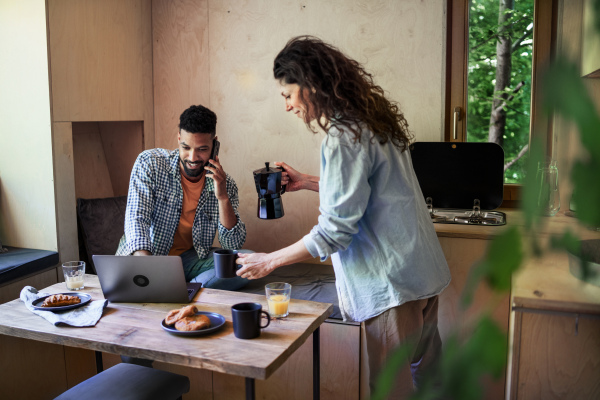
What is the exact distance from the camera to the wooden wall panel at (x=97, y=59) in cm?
276

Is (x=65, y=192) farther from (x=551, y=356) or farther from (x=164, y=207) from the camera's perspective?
(x=551, y=356)

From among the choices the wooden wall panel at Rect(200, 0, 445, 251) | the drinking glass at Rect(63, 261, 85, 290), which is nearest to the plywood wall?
the wooden wall panel at Rect(200, 0, 445, 251)

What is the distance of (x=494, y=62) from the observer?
281cm

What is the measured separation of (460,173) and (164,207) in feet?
4.30

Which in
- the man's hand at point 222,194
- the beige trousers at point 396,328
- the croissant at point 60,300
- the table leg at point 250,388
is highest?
the man's hand at point 222,194

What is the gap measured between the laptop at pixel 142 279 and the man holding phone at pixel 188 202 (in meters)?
0.46

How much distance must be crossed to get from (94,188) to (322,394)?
1739 mm

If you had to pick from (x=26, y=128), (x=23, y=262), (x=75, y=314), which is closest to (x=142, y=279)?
(x=75, y=314)

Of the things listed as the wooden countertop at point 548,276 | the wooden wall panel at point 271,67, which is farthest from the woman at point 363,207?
the wooden wall panel at point 271,67

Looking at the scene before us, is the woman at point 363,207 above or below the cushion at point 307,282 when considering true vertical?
above

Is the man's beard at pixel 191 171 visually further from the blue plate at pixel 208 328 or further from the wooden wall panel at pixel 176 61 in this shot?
the blue plate at pixel 208 328

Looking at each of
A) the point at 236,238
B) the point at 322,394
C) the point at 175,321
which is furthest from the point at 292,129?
the point at 175,321

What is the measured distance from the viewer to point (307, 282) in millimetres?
2766

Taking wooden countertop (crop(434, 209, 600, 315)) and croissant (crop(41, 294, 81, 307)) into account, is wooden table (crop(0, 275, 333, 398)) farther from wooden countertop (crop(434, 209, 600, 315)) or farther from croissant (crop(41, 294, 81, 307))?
wooden countertop (crop(434, 209, 600, 315))
